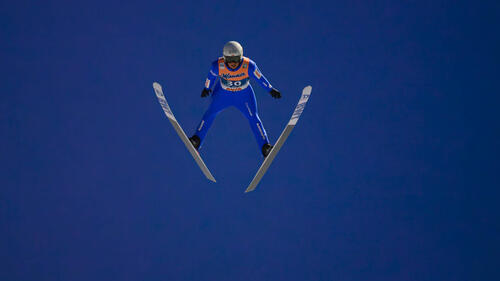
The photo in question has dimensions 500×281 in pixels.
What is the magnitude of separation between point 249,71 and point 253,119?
50 cm

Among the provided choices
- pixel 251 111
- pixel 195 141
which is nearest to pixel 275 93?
pixel 251 111

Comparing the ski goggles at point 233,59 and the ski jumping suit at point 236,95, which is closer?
the ski goggles at point 233,59

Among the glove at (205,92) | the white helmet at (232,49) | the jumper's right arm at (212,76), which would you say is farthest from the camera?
the glove at (205,92)

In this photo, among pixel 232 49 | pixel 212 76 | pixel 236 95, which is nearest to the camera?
pixel 232 49

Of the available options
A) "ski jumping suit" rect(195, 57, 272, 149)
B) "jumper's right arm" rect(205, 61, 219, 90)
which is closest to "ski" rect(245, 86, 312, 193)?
"ski jumping suit" rect(195, 57, 272, 149)

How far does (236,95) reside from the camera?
189 inches

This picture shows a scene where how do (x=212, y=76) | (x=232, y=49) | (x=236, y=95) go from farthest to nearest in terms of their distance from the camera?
(x=236, y=95), (x=212, y=76), (x=232, y=49)

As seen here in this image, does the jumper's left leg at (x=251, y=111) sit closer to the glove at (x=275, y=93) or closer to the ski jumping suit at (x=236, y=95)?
the ski jumping suit at (x=236, y=95)

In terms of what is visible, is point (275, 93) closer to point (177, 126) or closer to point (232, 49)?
point (232, 49)

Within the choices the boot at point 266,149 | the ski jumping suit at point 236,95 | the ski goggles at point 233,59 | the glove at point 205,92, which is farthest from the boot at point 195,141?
the ski goggles at point 233,59

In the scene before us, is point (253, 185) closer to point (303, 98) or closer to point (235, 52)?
point (303, 98)

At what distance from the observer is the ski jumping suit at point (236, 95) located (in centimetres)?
463

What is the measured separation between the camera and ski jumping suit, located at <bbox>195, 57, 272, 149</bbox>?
182 inches

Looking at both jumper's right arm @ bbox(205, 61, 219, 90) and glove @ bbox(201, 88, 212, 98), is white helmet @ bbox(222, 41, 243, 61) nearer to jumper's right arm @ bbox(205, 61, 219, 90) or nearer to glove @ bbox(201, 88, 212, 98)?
jumper's right arm @ bbox(205, 61, 219, 90)
